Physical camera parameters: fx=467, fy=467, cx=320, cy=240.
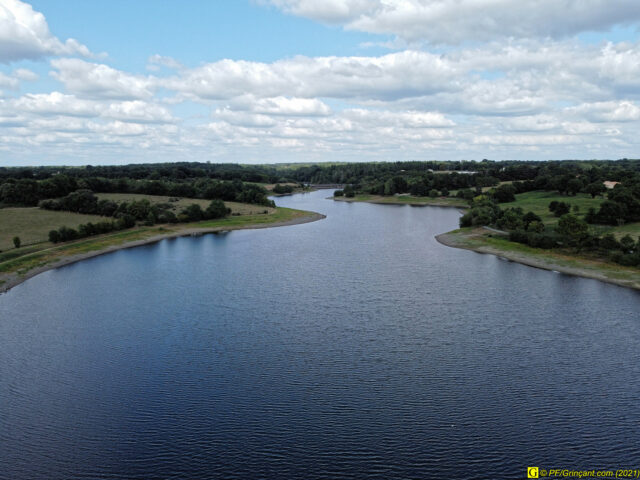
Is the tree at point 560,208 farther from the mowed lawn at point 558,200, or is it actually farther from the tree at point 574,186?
the tree at point 574,186

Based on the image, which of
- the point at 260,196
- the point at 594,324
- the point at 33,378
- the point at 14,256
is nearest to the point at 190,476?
the point at 33,378

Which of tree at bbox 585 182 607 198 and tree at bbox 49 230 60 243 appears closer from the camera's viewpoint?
tree at bbox 49 230 60 243

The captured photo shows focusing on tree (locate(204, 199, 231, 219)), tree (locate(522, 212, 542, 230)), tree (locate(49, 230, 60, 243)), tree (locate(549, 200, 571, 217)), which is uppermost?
tree (locate(549, 200, 571, 217))

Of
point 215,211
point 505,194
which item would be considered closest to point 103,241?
point 215,211

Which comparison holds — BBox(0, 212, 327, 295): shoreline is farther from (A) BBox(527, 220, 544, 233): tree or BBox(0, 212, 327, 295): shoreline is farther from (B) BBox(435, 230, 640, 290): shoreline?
(A) BBox(527, 220, 544, 233): tree

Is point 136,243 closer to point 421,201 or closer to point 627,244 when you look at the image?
point 627,244

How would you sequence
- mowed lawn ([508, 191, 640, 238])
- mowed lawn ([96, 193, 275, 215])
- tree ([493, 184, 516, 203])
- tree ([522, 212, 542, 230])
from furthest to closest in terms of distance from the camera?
tree ([493, 184, 516, 203]) < mowed lawn ([96, 193, 275, 215]) < tree ([522, 212, 542, 230]) < mowed lawn ([508, 191, 640, 238])

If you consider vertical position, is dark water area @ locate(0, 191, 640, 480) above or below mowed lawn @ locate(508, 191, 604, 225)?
below

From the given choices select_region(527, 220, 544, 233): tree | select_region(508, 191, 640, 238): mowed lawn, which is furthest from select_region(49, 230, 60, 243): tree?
select_region(508, 191, 640, 238): mowed lawn
